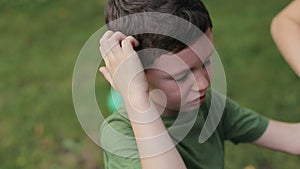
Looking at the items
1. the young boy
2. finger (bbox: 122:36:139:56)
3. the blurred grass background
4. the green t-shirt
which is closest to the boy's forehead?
the young boy

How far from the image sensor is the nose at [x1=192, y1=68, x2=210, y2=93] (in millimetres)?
2076

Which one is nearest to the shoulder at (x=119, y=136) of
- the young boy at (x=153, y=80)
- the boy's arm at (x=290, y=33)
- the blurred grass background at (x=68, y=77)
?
the young boy at (x=153, y=80)

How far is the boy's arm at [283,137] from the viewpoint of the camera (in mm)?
2439

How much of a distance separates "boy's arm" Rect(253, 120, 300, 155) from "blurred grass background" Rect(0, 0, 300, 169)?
1.27 m

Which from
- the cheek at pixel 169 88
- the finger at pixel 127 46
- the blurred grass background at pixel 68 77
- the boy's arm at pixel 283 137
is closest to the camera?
the finger at pixel 127 46

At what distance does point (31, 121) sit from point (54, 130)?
0.21m

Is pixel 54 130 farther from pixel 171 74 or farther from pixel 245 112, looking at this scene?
pixel 171 74

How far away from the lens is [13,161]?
156 inches

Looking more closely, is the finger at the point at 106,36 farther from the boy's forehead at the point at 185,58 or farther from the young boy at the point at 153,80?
the boy's forehead at the point at 185,58

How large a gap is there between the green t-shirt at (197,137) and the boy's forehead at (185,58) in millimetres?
229

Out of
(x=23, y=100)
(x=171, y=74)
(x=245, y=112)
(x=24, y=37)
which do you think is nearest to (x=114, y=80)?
(x=171, y=74)

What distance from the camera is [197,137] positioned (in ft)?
7.54

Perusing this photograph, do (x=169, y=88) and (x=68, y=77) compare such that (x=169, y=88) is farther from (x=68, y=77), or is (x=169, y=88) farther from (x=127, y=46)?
(x=68, y=77)

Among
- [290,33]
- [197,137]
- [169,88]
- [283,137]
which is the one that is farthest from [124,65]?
[283,137]
